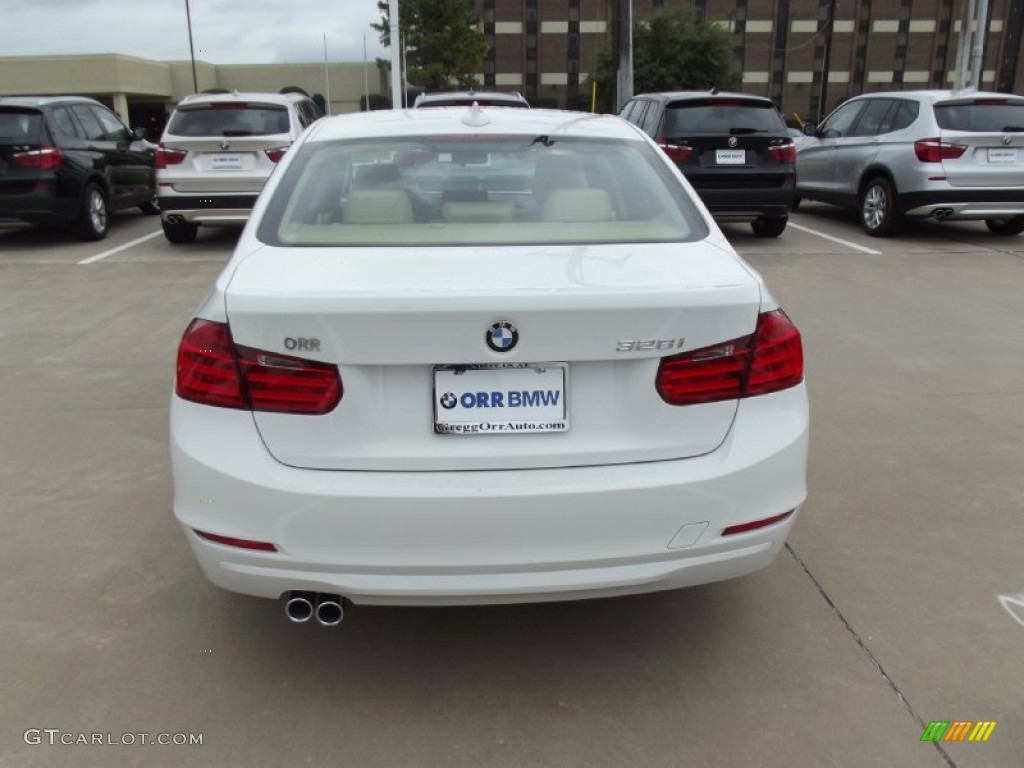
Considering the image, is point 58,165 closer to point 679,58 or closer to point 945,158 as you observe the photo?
point 945,158

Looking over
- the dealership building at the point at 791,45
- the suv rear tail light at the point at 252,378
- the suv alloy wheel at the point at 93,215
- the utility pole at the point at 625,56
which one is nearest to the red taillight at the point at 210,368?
the suv rear tail light at the point at 252,378

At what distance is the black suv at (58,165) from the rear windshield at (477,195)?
8.00m

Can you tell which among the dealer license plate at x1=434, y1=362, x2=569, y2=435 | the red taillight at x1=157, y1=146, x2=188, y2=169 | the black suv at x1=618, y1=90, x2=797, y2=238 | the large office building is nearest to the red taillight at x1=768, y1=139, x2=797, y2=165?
the black suv at x1=618, y1=90, x2=797, y2=238

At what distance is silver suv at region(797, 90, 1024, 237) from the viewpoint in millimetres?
Result: 9992

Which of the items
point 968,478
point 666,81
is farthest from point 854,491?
point 666,81

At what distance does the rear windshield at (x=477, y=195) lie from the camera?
9.54ft

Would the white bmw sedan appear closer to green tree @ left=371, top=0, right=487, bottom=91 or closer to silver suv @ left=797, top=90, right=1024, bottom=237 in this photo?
silver suv @ left=797, top=90, right=1024, bottom=237

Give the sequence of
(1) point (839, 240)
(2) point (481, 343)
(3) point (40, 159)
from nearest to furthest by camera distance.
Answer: (2) point (481, 343) → (3) point (40, 159) → (1) point (839, 240)

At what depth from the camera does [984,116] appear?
10109mm

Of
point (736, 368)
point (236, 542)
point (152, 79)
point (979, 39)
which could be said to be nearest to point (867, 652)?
point (736, 368)

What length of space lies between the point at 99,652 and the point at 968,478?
3.61 meters

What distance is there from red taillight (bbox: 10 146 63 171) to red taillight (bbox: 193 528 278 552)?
9.05m

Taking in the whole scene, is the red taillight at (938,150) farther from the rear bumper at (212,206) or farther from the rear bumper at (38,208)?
the rear bumper at (38,208)

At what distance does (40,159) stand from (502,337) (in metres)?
9.50
